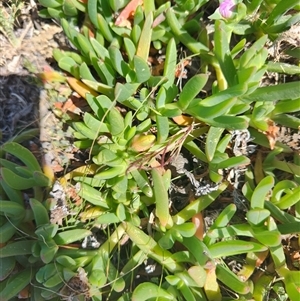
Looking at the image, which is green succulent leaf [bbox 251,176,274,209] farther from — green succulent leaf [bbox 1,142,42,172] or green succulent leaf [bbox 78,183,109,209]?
green succulent leaf [bbox 1,142,42,172]

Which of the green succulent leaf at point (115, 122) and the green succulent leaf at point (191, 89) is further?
the green succulent leaf at point (115, 122)

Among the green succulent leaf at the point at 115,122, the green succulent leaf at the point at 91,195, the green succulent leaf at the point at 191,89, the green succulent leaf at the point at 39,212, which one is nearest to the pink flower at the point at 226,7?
the green succulent leaf at the point at 191,89

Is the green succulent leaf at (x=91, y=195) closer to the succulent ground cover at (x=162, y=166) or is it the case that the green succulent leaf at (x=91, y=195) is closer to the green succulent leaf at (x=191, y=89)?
the succulent ground cover at (x=162, y=166)

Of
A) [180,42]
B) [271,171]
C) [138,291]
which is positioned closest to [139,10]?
[180,42]

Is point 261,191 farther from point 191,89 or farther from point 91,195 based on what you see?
point 91,195

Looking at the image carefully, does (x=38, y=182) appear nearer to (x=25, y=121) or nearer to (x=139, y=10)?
(x=25, y=121)

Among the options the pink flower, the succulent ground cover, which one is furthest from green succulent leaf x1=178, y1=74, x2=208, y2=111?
the pink flower

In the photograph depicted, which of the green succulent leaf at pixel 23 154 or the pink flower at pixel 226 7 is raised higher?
the pink flower at pixel 226 7
